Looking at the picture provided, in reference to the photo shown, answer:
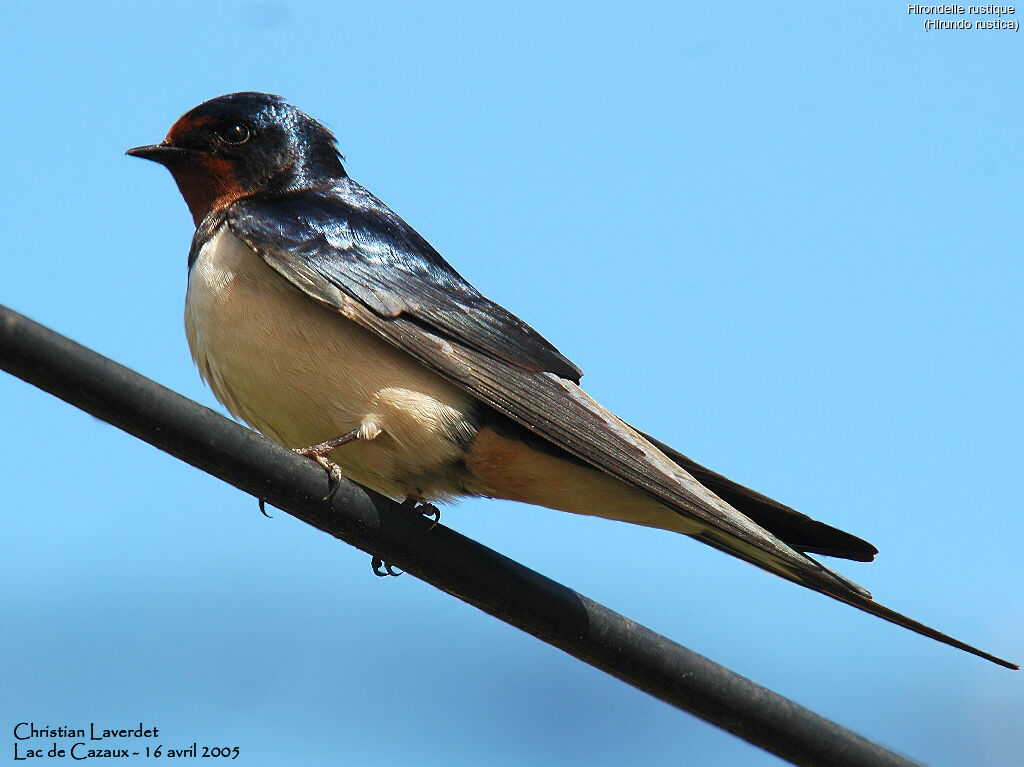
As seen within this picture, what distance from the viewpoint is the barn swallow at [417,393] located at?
105 inches

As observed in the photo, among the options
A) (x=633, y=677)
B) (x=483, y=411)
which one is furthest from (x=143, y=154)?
(x=633, y=677)

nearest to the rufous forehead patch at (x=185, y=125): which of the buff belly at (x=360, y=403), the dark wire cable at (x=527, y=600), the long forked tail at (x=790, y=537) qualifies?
the buff belly at (x=360, y=403)

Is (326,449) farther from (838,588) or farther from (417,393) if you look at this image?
(838,588)

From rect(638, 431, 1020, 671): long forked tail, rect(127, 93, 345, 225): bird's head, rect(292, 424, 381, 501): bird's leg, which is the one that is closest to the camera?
rect(638, 431, 1020, 671): long forked tail

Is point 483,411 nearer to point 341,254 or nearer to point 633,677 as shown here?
point 341,254

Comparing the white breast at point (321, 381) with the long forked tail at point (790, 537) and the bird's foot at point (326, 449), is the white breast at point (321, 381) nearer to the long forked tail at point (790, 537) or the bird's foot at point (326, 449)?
the bird's foot at point (326, 449)

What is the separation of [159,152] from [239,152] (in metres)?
0.22

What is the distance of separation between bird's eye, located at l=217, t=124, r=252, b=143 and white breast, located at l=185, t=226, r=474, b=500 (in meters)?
0.72

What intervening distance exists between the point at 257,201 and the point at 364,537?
139cm

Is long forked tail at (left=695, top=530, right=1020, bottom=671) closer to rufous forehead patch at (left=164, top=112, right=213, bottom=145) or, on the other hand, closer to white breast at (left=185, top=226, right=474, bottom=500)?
white breast at (left=185, top=226, right=474, bottom=500)

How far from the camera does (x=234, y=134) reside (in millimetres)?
3502

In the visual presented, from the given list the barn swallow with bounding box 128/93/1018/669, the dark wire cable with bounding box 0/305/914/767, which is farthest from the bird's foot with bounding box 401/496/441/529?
the dark wire cable with bounding box 0/305/914/767

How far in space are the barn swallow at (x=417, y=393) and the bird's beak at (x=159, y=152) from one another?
1.61 feet

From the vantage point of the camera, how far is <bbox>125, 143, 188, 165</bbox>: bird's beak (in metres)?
3.46
